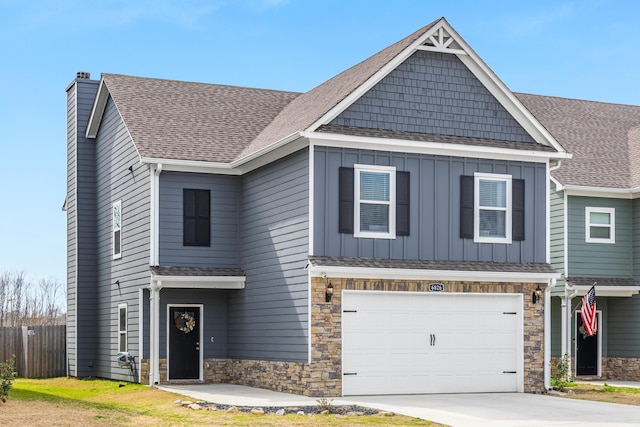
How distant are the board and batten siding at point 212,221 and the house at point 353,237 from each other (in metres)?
0.04

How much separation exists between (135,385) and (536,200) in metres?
10.9

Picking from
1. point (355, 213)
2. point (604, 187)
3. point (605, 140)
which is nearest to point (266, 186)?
point (355, 213)

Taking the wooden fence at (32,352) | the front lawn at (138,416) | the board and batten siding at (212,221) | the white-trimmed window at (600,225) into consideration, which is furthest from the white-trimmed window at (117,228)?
the white-trimmed window at (600,225)

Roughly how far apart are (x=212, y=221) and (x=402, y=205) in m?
5.68

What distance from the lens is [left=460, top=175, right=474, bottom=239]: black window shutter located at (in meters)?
23.8

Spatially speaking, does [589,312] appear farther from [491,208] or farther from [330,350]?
[330,350]

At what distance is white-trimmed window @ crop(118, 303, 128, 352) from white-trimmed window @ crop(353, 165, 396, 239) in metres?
8.31

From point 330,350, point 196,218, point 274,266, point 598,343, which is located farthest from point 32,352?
point 598,343

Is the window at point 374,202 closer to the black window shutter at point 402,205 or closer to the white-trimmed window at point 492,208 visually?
the black window shutter at point 402,205

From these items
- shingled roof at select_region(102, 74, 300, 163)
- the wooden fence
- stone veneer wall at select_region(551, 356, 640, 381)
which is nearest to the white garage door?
shingled roof at select_region(102, 74, 300, 163)

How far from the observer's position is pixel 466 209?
23812 mm

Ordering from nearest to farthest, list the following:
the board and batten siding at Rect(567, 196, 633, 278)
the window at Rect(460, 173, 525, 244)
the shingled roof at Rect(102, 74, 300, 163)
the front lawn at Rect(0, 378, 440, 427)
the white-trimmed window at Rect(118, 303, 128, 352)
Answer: the front lawn at Rect(0, 378, 440, 427), the window at Rect(460, 173, 525, 244), the shingled roof at Rect(102, 74, 300, 163), the white-trimmed window at Rect(118, 303, 128, 352), the board and batten siding at Rect(567, 196, 633, 278)

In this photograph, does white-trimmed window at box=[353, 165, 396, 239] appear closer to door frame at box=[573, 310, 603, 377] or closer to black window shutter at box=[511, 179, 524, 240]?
black window shutter at box=[511, 179, 524, 240]

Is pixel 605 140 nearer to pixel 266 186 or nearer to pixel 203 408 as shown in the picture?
pixel 266 186
